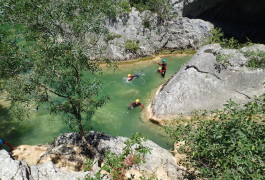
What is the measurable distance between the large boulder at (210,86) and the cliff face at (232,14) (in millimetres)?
12764

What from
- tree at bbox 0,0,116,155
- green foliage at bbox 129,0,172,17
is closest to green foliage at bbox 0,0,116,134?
tree at bbox 0,0,116,155

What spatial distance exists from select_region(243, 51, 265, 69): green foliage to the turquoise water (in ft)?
28.0

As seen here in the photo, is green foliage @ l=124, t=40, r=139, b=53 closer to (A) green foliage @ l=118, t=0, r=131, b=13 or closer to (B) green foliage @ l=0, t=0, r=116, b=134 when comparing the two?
(A) green foliage @ l=118, t=0, r=131, b=13

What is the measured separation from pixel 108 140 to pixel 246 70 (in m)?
13.6

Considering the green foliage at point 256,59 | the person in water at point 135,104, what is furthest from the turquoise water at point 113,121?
the green foliage at point 256,59

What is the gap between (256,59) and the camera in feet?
72.2

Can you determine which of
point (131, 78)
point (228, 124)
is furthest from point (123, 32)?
point (228, 124)

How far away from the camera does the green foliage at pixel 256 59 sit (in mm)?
21703

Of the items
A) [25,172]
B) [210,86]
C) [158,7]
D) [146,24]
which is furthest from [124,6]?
[25,172]

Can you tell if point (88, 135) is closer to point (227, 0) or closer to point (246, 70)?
point (246, 70)

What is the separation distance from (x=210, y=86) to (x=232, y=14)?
58.4 feet

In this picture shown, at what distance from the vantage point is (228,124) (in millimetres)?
9195

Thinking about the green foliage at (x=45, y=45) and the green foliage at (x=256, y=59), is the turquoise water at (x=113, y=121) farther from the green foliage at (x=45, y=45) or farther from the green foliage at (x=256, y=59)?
the green foliage at (x=256, y=59)

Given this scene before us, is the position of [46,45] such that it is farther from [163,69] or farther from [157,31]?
[157,31]
